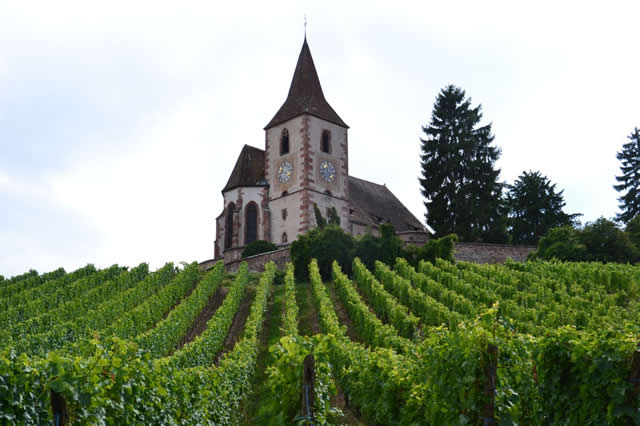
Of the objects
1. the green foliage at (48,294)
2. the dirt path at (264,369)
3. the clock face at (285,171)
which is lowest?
the dirt path at (264,369)

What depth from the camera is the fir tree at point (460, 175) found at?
42062mm

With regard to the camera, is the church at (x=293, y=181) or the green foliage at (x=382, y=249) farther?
the church at (x=293, y=181)

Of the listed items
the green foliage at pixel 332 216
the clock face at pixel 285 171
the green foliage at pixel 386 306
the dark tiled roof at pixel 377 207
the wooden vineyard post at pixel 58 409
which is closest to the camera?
the wooden vineyard post at pixel 58 409

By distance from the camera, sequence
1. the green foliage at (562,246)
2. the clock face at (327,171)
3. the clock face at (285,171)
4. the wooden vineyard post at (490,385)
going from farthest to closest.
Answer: the clock face at (327,171)
the clock face at (285,171)
the green foliage at (562,246)
the wooden vineyard post at (490,385)

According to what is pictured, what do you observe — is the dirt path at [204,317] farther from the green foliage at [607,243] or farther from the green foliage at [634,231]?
the green foliage at [634,231]

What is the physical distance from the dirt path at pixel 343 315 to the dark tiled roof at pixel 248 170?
1327 cm

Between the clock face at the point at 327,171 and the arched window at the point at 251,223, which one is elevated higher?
the clock face at the point at 327,171

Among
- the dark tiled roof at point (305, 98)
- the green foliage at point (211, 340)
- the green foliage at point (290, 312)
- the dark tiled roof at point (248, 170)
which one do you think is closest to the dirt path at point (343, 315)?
the green foliage at point (290, 312)

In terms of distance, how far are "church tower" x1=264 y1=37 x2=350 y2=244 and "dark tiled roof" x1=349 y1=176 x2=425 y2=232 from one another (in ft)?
7.00

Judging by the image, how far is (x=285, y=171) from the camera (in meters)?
42.8

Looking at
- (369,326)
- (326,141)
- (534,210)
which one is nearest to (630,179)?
(534,210)

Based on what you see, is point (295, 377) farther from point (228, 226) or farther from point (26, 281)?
point (228, 226)

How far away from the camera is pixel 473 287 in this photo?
80.2ft

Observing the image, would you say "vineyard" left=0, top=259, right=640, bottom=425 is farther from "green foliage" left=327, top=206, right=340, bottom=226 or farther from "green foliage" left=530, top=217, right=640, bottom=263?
"green foliage" left=327, top=206, right=340, bottom=226
